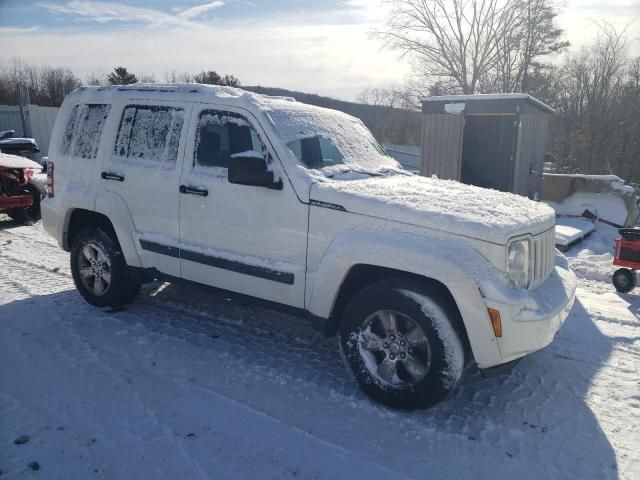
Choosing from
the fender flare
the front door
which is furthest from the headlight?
the fender flare

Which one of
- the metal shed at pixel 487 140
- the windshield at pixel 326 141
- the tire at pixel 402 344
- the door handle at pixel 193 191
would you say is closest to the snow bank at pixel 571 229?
the metal shed at pixel 487 140

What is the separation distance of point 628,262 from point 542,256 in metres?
3.55

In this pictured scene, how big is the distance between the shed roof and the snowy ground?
7.89 m

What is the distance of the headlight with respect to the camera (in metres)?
3.04

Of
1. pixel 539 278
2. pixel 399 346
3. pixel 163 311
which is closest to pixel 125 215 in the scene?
pixel 163 311

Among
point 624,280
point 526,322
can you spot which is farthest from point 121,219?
point 624,280

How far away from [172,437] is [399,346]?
1.52 meters

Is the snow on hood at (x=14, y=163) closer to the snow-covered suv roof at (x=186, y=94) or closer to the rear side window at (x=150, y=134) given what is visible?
the snow-covered suv roof at (x=186, y=94)

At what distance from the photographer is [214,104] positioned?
4.13 m

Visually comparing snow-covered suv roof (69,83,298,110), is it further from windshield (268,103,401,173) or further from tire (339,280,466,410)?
tire (339,280,466,410)

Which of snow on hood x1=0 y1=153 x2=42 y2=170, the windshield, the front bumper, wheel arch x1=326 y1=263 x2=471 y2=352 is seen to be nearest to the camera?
the front bumper

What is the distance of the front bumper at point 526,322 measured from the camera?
9.50ft

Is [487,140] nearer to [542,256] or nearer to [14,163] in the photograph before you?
[542,256]

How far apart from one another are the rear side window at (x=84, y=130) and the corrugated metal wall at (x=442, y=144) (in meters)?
9.68
